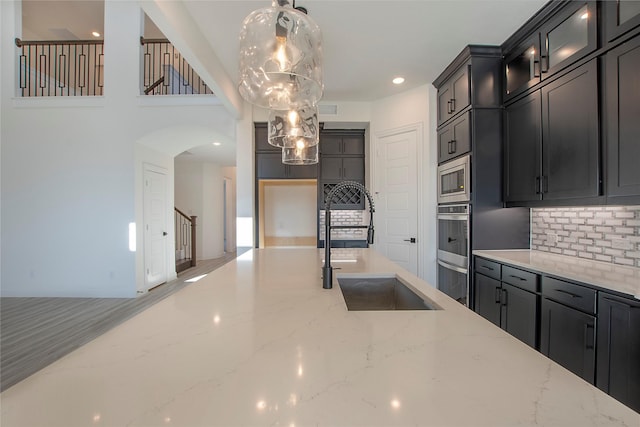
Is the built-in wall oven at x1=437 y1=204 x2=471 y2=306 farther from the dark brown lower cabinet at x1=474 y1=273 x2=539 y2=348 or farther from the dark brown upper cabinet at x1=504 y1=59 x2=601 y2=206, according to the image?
the dark brown upper cabinet at x1=504 y1=59 x2=601 y2=206

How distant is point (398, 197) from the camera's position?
4.00 metres

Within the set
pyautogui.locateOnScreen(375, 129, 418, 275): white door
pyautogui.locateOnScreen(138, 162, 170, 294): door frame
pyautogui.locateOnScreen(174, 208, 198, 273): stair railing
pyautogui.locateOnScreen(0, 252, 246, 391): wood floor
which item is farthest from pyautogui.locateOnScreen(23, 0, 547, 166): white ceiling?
pyautogui.locateOnScreen(174, 208, 198, 273): stair railing

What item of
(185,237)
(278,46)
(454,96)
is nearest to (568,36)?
(454,96)

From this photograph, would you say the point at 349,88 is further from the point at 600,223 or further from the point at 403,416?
the point at 403,416

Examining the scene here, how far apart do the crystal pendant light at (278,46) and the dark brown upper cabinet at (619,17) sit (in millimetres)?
1823

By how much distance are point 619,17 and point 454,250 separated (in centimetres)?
215

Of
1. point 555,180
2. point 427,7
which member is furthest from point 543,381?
point 427,7

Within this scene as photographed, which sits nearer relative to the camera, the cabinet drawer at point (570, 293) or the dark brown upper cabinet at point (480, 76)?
the cabinet drawer at point (570, 293)

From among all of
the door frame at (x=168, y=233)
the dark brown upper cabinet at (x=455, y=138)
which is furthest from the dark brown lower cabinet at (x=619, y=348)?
the door frame at (x=168, y=233)

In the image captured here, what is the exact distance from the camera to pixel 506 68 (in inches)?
111

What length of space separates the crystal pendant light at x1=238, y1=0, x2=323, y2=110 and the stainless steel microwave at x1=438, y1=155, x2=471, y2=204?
2.04 metres

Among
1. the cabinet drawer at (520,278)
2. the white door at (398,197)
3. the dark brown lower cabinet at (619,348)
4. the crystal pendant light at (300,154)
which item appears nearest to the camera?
the dark brown lower cabinet at (619,348)

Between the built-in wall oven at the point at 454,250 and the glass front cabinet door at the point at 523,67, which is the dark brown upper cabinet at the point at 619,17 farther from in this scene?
the built-in wall oven at the point at 454,250

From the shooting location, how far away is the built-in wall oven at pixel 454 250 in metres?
2.92
